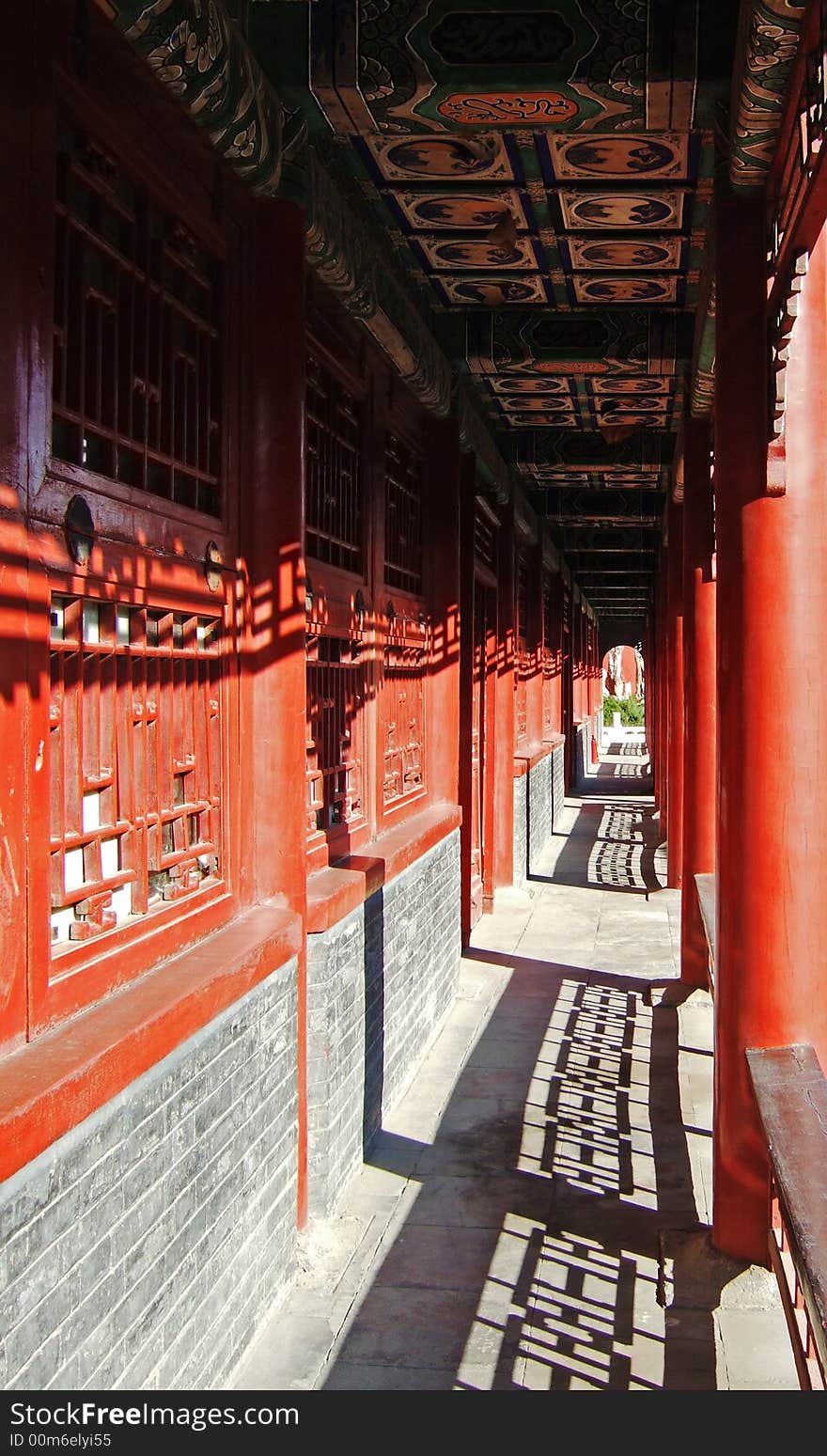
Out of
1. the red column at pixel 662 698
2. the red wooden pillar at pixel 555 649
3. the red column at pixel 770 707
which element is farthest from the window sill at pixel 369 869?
the red wooden pillar at pixel 555 649

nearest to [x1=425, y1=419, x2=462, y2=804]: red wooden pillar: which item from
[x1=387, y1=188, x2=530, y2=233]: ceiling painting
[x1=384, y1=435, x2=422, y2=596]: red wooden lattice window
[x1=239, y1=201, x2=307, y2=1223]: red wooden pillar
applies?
[x1=384, y1=435, x2=422, y2=596]: red wooden lattice window

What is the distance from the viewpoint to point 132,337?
11.1 ft

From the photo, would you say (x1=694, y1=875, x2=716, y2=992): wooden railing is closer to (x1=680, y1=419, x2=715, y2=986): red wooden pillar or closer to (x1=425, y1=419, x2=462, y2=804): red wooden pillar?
(x1=680, y1=419, x2=715, y2=986): red wooden pillar

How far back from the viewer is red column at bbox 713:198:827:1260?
4074 mm

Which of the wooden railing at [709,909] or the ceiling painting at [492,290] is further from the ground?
the ceiling painting at [492,290]

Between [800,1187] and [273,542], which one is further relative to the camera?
[273,542]

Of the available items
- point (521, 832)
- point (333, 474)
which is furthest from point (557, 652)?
point (333, 474)

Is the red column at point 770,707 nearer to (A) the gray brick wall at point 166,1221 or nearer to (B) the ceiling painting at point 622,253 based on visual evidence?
(A) the gray brick wall at point 166,1221

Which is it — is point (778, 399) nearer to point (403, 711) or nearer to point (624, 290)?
point (624, 290)

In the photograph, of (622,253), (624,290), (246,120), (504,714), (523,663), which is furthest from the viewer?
(523,663)

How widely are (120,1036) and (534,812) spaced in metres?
11.7

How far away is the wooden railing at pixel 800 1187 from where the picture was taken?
2.63m

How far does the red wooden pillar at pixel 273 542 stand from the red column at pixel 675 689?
271 inches

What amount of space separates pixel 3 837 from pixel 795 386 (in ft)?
9.53
